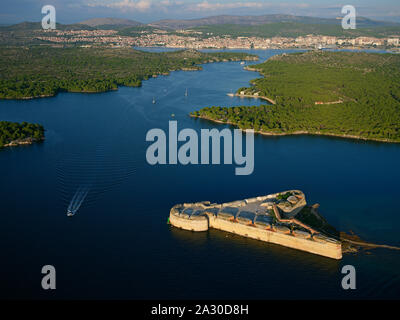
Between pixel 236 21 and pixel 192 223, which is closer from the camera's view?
pixel 192 223

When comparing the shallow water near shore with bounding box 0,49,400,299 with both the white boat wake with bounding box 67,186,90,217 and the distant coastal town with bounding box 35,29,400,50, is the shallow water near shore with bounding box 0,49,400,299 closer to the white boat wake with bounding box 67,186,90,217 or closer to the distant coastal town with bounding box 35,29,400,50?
the white boat wake with bounding box 67,186,90,217

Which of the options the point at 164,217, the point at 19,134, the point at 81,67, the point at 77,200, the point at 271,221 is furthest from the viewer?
the point at 81,67

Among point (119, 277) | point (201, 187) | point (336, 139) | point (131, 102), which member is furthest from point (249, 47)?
point (119, 277)

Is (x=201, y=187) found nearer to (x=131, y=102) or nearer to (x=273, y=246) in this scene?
(x=273, y=246)

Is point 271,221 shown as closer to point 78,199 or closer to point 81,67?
point 78,199

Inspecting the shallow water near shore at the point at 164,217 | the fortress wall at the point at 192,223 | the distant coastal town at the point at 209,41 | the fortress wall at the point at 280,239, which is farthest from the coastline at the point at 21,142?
the distant coastal town at the point at 209,41

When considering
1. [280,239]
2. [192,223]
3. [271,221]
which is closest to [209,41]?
[192,223]

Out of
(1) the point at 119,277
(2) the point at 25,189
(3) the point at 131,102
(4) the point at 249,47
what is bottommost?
(1) the point at 119,277
